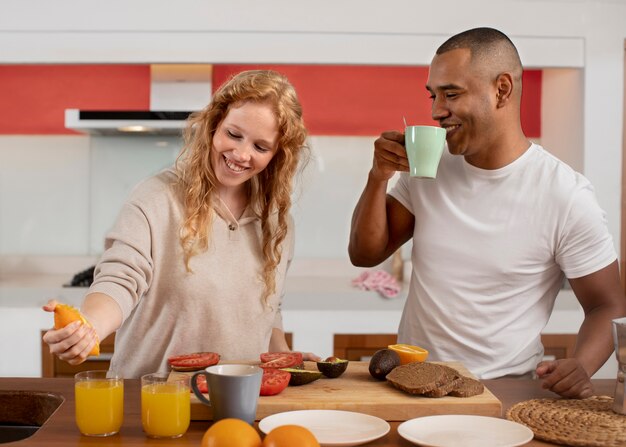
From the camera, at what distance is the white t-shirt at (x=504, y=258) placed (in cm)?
195

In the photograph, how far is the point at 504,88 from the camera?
2.05 m

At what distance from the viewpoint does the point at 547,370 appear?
64.7 inches

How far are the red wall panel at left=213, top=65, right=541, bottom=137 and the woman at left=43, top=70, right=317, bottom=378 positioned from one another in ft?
8.08

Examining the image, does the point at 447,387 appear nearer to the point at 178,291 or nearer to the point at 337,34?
the point at 178,291

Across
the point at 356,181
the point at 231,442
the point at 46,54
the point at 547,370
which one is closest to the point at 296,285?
the point at 356,181

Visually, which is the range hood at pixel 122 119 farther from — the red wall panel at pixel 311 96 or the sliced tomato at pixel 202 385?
the sliced tomato at pixel 202 385

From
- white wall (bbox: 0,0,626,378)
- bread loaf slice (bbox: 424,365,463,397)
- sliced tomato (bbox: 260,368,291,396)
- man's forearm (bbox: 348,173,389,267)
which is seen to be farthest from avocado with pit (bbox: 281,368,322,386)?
white wall (bbox: 0,0,626,378)

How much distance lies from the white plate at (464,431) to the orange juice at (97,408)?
508 millimetres

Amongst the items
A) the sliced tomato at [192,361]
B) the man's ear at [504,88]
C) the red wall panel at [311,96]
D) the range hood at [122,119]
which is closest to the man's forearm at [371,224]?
the man's ear at [504,88]

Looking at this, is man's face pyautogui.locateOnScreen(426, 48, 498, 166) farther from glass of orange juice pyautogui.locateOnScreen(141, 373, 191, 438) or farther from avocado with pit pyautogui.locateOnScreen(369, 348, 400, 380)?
glass of orange juice pyautogui.locateOnScreen(141, 373, 191, 438)

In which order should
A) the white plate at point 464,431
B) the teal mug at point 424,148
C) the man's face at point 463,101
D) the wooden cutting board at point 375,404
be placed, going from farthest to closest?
the man's face at point 463,101 < the teal mug at point 424,148 < the wooden cutting board at point 375,404 < the white plate at point 464,431

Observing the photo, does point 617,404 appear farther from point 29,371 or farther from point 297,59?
point 29,371

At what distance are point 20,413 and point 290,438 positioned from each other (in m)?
0.81

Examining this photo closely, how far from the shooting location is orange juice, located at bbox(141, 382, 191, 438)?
1.37 metres
